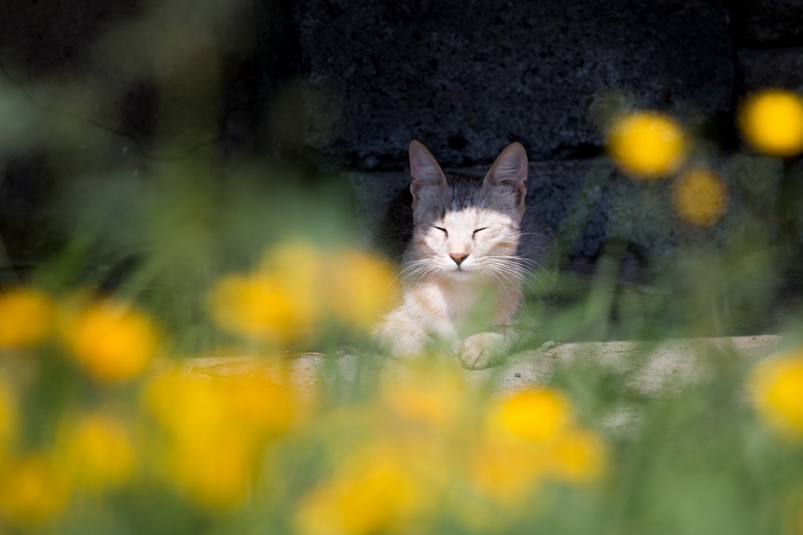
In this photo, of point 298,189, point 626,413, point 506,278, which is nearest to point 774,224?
point 506,278

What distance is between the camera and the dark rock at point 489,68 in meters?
4.22

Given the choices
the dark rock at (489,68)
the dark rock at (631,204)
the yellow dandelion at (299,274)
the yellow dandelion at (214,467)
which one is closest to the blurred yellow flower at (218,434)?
the yellow dandelion at (214,467)

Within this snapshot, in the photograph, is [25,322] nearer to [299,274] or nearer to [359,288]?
[299,274]

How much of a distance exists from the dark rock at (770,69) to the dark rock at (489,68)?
124 mm

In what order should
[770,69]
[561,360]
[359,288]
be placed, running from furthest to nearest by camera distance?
[770,69], [359,288], [561,360]

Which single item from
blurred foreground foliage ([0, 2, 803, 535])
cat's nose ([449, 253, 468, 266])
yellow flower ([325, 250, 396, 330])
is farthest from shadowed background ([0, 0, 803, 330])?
blurred foreground foliage ([0, 2, 803, 535])

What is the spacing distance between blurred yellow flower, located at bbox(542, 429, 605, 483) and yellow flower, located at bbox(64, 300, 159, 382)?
580 millimetres

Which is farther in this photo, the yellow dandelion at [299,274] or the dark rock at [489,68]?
the dark rock at [489,68]

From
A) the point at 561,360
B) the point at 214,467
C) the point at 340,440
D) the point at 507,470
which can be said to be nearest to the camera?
the point at 214,467

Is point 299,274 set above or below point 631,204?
below

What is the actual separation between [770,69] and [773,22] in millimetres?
220

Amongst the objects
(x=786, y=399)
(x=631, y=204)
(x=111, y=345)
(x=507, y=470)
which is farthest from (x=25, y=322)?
(x=631, y=204)

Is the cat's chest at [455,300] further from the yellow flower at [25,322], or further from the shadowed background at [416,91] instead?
the yellow flower at [25,322]

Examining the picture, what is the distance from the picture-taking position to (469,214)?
352 cm
